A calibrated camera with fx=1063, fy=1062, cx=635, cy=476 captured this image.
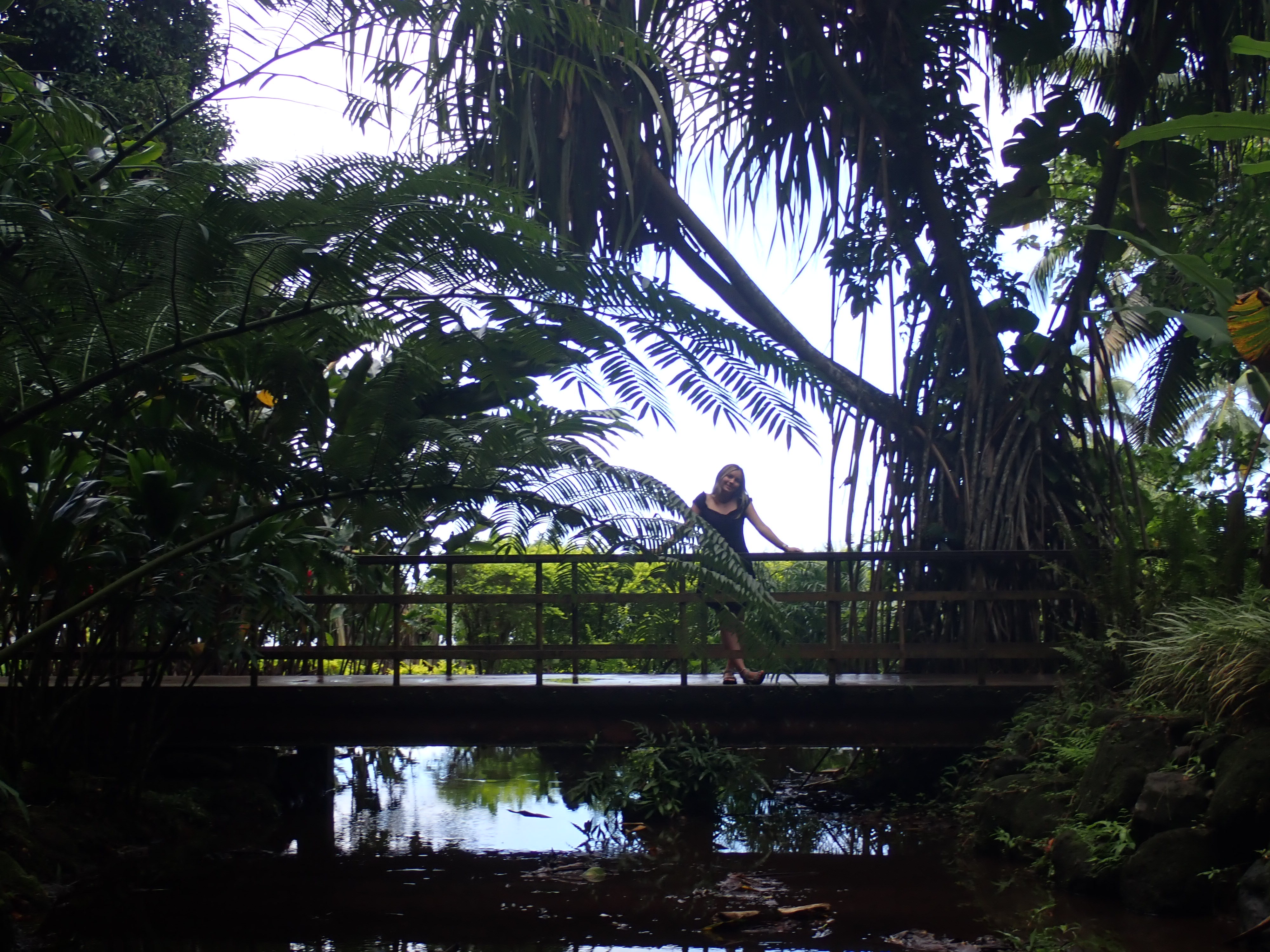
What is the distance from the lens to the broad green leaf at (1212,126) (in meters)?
3.61

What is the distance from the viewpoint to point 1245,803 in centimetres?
448

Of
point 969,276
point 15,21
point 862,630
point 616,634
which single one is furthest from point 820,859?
point 15,21

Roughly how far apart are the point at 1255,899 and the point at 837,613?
2.90m

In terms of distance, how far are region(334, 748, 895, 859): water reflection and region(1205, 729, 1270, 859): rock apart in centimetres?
184

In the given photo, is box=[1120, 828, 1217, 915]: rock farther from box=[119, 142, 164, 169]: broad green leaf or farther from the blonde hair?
box=[119, 142, 164, 169]: broad green leaf

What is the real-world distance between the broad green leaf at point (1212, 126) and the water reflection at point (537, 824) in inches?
157

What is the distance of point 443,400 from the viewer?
5.80 meters

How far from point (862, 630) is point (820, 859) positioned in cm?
306

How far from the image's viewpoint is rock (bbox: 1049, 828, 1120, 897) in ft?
15.8

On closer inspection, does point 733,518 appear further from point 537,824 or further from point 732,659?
point 537,824

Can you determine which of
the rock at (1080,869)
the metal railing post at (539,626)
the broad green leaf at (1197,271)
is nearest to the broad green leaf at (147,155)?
the metal railing post at (539,626)

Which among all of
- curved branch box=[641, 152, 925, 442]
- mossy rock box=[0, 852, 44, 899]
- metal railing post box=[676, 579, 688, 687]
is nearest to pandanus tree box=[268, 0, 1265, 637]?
curved branch box=[641, 152, 925, 442]

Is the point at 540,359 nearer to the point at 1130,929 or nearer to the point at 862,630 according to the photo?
the point at 1130,929

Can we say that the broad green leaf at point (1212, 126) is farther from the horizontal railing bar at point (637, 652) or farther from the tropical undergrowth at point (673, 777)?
the tropical undergrowth at point (673, 777)
